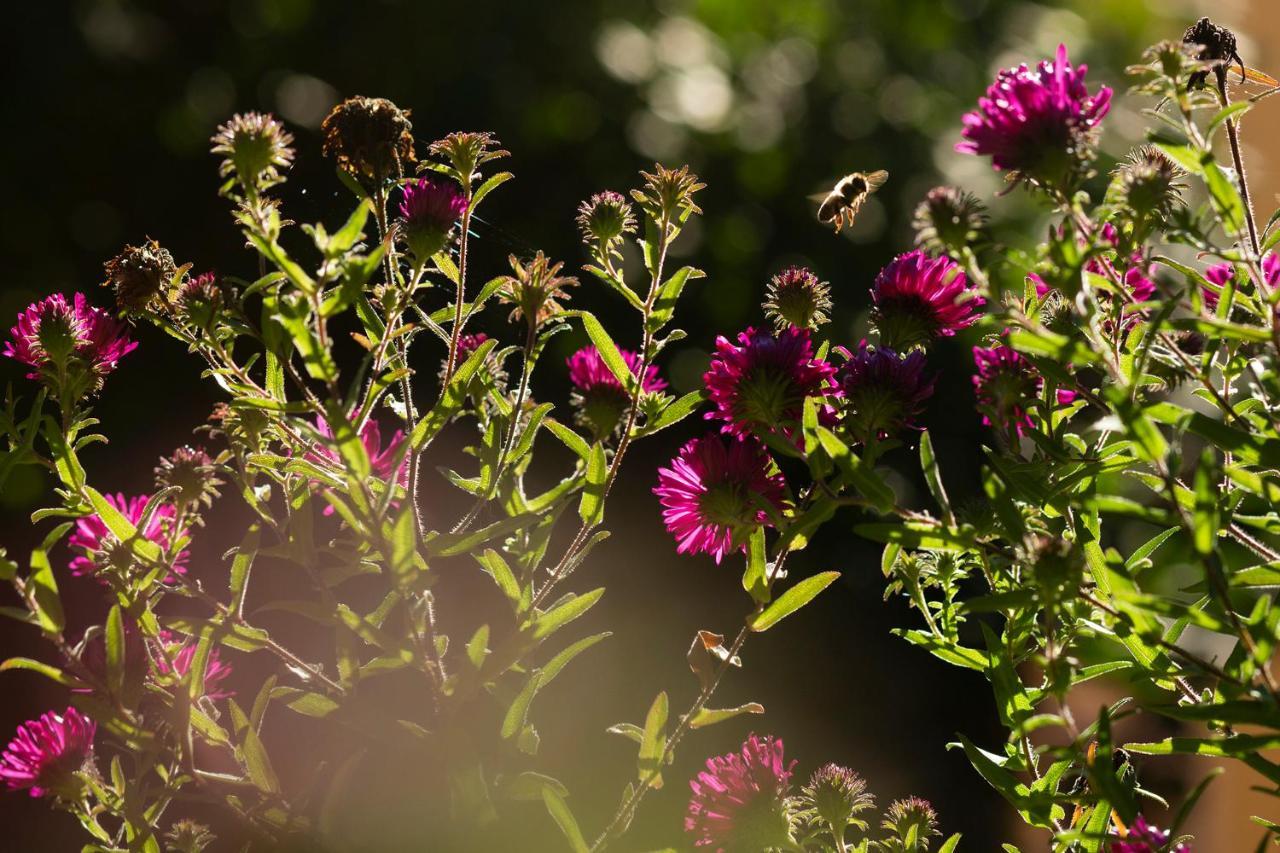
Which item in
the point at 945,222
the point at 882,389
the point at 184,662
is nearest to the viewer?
the point at 945,222

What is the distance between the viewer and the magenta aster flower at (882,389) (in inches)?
19.9

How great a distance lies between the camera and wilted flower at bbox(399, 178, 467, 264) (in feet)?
1.78

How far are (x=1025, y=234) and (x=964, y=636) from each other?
26.6 inches

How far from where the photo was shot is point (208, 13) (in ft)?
6.07

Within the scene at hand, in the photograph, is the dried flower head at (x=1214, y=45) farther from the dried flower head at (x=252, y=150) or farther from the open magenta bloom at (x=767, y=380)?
the dried flower head at (x=252, y=150)

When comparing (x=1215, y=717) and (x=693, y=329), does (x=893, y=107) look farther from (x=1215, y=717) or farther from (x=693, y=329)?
(x=1215, y=717)

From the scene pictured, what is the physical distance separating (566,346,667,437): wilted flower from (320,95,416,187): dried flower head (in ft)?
0.45

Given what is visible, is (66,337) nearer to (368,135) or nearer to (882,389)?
(368,135)

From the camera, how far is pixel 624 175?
179cm

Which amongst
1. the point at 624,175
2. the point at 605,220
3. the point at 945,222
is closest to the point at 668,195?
the point at 605,220

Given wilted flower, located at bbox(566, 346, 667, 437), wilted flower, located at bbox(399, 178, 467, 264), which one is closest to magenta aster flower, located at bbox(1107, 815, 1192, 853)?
wilted flower, located at bbox(566, 346, 667, 437)

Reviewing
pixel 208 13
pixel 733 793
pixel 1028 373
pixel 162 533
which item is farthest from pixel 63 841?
pixel 208 13

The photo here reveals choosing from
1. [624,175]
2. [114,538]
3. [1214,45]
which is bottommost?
[114,538]

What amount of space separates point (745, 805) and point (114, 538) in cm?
35
